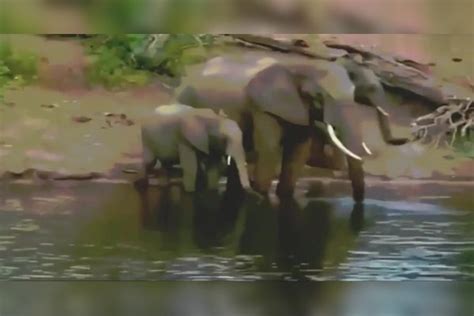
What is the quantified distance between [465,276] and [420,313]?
0.08 meters

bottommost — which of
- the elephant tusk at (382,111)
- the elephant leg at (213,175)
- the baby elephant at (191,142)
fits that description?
the elephant leg at (213,175)

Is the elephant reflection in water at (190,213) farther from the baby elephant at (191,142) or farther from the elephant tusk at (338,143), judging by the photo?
the elephant tusk at (338,143)

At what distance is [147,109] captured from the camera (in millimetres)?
1200

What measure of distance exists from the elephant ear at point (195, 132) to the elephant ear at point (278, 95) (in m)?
0.07

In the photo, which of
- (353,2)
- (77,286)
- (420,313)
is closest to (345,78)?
(353,2)

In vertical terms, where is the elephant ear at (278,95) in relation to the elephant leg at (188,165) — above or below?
above

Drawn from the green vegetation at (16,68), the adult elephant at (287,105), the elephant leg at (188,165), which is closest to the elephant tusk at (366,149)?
the adult elephant at (287,105)

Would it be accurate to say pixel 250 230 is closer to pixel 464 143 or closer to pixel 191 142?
pixel 191 142

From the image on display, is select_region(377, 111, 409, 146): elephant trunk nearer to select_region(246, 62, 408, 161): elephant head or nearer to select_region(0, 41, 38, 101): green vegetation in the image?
select_region(246, 62, 408, 161): elephant head

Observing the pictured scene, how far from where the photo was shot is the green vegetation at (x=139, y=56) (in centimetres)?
119

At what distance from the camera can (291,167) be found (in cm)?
120

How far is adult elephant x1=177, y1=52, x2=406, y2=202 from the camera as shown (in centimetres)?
120

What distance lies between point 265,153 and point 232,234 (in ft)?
0.37

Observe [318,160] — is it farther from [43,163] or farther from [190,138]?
[43,163]
